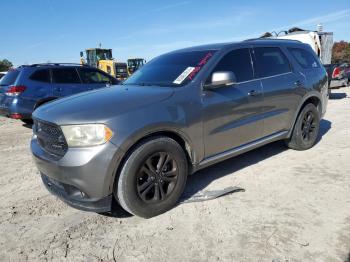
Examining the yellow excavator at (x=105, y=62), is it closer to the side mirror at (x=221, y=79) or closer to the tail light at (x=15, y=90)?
the tail light at (x=15, y=90)

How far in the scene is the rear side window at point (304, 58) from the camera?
5.29 meters

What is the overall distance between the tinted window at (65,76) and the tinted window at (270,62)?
573 centimetres

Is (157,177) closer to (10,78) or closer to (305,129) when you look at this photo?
(305,129)

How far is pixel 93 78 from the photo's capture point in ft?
30.4

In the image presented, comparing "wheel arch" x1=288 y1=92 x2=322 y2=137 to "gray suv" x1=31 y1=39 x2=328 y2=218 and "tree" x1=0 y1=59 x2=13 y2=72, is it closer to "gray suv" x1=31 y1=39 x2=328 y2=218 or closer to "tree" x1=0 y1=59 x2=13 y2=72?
"gray suv" x1=31 y1=39 x2=328 y2=218

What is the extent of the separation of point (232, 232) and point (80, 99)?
2.11 m

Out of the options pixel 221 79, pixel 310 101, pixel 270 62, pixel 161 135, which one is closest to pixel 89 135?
pixel 161 135

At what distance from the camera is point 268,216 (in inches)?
130

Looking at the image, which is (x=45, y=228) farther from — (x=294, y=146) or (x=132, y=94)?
(x=294, y=146)

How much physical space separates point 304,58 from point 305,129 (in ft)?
3.94

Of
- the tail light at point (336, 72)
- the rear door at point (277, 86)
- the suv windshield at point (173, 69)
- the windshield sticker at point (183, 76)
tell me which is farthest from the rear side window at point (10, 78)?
the tail light at point (336, 72)

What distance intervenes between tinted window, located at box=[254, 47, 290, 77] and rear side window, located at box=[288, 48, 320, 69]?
33cm

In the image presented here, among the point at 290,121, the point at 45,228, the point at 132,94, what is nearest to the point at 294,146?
the point at 290,121

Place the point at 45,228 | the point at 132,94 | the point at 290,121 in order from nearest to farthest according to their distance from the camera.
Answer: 1. the point at 45,228
2. the point at 132,94
3. the point at 290,121
